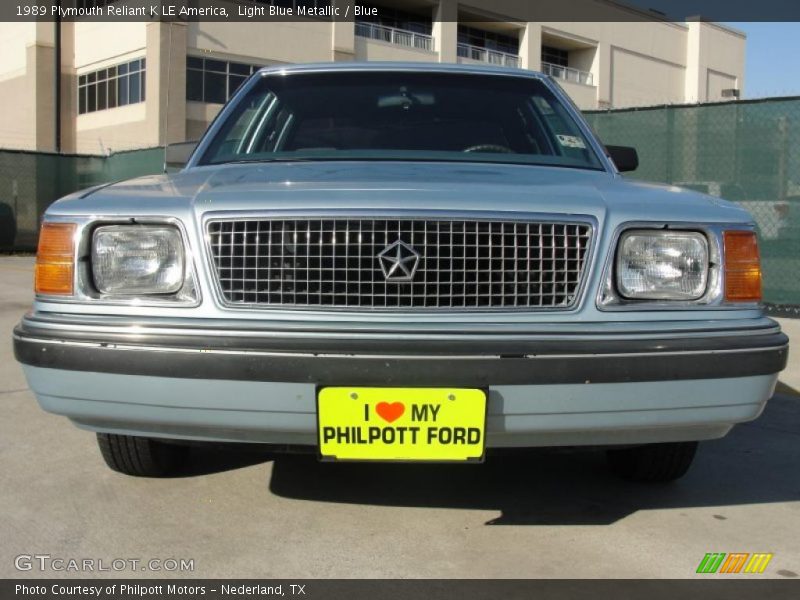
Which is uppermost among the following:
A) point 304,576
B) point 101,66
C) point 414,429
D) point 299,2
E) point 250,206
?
point 299,2

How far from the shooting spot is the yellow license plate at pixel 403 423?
2.35 m

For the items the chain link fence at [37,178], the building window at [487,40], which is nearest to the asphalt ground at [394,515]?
the chain link fence at [37,178]

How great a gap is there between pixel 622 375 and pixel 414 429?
0.59 metres

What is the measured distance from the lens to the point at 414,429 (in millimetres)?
2375

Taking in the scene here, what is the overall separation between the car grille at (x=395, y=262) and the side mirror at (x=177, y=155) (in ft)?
4.62

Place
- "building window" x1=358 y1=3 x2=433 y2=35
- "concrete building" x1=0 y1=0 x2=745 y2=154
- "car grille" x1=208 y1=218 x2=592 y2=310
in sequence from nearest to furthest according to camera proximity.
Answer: "car grille" x1=208 y1=218 x2=592 y2=310
"concrete building" x1=0 y1=0 x2=745 y2=154
"building window" x1=358 y1=3 x2=433 y2=35

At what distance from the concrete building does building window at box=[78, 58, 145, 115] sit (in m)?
0.04

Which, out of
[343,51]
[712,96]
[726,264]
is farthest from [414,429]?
[712,96]

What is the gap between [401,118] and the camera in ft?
12.4

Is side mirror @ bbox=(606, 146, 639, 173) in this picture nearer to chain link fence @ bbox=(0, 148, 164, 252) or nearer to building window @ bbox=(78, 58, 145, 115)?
chain link fence @ bbox=(0, 148, 164, 252)

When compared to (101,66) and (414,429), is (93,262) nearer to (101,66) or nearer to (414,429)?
(414,429)

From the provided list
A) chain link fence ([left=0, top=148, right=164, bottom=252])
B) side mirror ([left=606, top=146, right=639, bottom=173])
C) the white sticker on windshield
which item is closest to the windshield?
the white sticker on windshield

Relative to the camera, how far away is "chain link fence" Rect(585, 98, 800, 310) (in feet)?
25.6
